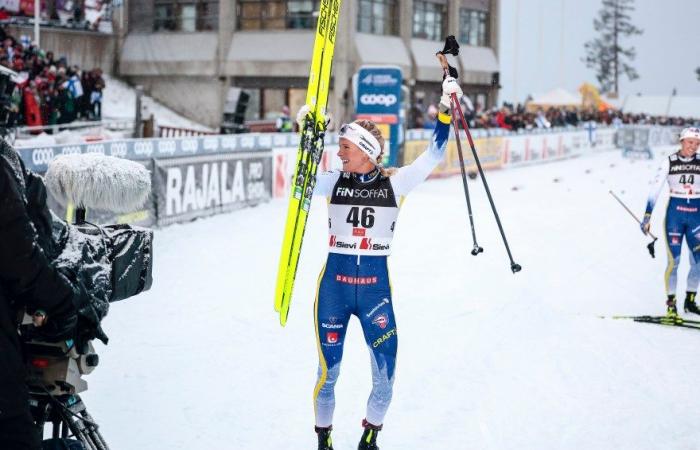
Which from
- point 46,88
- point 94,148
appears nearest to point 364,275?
point 94,148

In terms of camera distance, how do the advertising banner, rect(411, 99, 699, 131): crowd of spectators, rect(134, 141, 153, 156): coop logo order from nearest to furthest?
1. rect(134, 141, 153, 156): coop logo
2. the advertising banner
3. rect(411, 99, 699, 131): crowd of spectators

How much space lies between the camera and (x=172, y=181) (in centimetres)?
1527

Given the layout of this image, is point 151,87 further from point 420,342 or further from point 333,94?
point 420,342

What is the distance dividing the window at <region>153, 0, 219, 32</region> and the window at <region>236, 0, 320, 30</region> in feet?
4.37

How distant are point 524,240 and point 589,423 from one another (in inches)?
371

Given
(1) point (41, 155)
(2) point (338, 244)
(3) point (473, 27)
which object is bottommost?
(2) point (338, 244)

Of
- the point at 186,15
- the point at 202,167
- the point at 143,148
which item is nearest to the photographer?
the point at 143,148

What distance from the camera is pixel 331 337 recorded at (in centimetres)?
550

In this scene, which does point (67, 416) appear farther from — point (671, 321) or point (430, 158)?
point (671, 321)

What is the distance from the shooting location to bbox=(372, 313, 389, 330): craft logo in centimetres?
547

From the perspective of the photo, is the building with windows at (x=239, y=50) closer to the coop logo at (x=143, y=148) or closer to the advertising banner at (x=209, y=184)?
the advertising banner at (x=209, y=184)

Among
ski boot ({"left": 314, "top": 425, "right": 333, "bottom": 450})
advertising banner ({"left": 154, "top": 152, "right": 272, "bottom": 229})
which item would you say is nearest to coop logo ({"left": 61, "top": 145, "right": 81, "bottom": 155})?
advertising banner ({"left": 154, "top": 152, "right": 272, "bottom": 229})

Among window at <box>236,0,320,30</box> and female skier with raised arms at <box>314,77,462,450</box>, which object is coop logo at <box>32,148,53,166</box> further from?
window at <box>236,0,320,30</box>

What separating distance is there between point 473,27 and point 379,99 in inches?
1236
